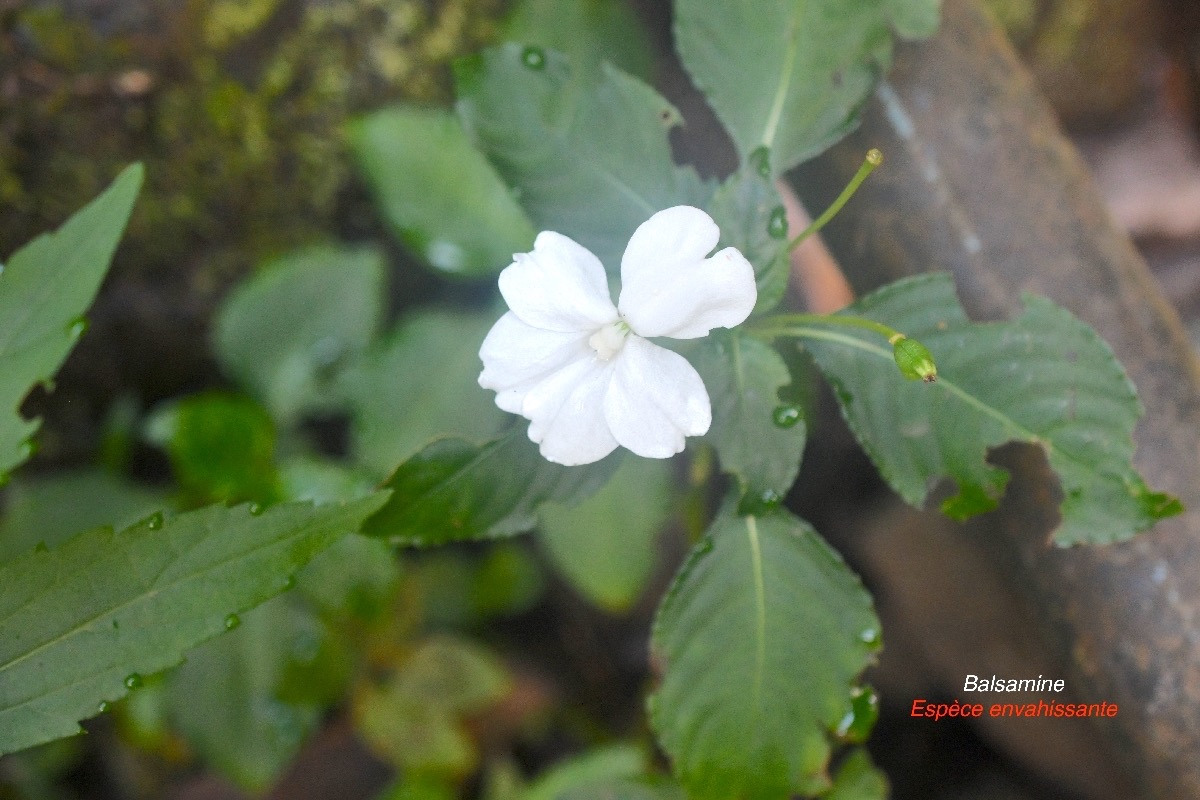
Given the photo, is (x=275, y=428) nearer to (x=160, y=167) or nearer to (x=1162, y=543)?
(x=160, y=167)

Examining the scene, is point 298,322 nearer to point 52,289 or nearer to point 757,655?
point 52,289

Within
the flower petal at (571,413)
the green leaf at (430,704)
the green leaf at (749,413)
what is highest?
the flower petal at (571,413)

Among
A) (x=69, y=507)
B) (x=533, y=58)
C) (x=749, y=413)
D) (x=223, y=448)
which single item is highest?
(x=533, y=58)

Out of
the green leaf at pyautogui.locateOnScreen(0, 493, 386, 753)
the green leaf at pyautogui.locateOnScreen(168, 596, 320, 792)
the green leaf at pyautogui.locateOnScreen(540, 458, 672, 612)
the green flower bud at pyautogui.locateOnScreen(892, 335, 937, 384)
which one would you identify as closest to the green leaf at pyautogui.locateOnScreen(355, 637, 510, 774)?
the green leaf at pyautogui.locateOnScreen(168, 596, 320, 792)

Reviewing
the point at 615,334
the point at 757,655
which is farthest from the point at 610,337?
the point at 757,655

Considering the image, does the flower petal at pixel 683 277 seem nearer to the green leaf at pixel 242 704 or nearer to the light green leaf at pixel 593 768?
the light green leaf at pixel 593 768

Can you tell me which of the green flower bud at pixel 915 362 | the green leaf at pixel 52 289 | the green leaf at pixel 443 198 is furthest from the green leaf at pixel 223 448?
the green flower bud at pixel 915 362
